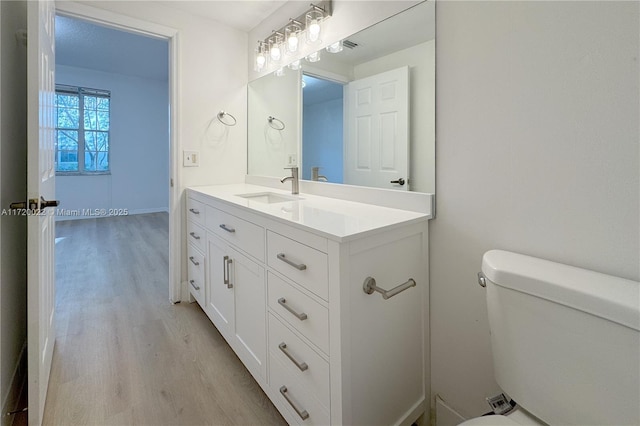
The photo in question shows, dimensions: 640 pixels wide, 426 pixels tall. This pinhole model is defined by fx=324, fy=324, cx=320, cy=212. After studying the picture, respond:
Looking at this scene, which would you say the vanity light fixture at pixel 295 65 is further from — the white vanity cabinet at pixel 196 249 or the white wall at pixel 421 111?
the white vanity cabinet at pixel 196 249

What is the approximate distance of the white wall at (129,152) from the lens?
216 inches

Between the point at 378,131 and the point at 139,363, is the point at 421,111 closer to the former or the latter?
the point at 378,131

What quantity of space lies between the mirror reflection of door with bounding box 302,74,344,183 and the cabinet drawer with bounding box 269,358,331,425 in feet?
3.25

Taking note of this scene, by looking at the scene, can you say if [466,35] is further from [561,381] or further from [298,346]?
[298,346]

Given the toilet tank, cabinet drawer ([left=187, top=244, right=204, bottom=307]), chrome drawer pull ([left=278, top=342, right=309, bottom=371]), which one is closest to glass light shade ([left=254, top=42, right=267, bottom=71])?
cabinet drawer ([left=187, top=244, right=204, bottom=307])

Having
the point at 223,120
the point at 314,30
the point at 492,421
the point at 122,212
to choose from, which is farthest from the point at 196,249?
the point at 122,212

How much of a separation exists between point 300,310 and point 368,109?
1.02 metres

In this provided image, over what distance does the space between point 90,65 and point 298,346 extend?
20.1 feet

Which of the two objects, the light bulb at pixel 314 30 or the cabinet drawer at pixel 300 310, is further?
the light bulb at pixel 314 30

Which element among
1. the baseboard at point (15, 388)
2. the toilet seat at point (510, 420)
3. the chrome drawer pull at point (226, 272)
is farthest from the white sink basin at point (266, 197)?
the toilet seat at point (510, 420)

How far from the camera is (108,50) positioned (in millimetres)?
4438

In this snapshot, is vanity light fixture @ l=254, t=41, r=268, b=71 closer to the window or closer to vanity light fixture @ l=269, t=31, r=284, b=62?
vanity light fixture @ l=269, t=31, r=284, b=62

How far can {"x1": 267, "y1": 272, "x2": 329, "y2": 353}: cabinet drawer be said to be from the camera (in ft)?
3.42

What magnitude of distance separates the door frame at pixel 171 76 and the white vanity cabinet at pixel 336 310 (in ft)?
3.44
